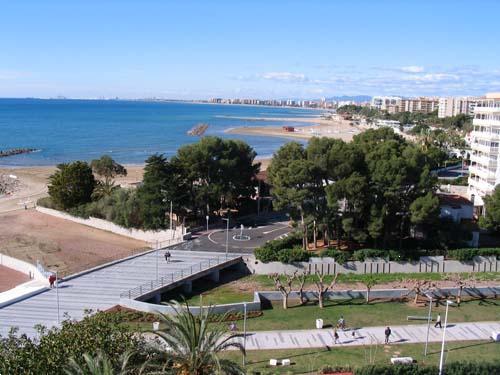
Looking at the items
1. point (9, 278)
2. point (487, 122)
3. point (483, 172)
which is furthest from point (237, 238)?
point (487, 122)

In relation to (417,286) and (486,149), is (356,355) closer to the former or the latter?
(417,286)

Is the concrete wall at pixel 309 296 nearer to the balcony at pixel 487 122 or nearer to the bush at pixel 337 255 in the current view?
the bush at pixel 337 255

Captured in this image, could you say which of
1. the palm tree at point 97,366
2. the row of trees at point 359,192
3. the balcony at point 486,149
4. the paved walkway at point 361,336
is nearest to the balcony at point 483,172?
the balcony at point 486,149

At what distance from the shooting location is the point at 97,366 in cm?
1379

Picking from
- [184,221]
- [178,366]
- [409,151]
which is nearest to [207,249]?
[184,221]

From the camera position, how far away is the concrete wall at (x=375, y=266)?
37.4 metres

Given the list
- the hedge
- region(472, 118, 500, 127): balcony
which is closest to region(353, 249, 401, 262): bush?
the hedge

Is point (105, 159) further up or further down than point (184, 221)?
further up

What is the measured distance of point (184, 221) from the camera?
45.2 meters

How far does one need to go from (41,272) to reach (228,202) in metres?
19.9

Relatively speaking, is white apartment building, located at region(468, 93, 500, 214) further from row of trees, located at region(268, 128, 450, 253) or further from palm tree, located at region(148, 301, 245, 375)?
palm tree, located at region(148, 301, 245, 375)

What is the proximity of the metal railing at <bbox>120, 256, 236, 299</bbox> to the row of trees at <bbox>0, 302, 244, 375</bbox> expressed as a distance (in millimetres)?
13784

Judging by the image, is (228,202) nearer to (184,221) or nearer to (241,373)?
(184,221)

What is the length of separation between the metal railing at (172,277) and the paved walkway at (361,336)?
7781 millimetres
